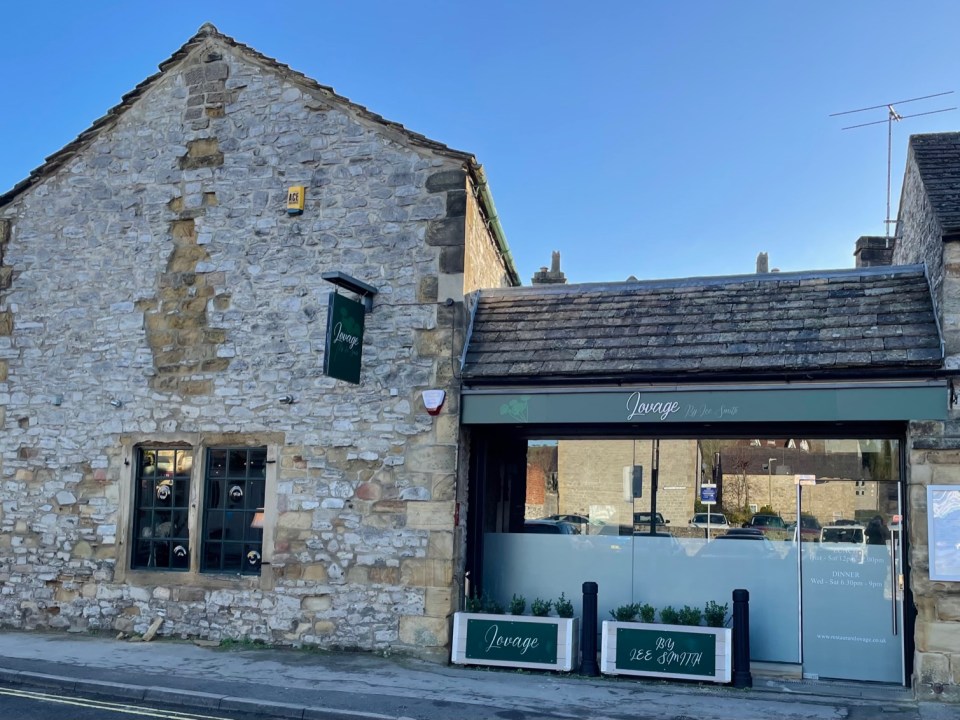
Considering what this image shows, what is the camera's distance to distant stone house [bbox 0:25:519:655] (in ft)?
33.7

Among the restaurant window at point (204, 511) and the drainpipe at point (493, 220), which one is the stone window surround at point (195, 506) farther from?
the drainpipe at point (493, 220)

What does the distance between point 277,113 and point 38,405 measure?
477 centimetres

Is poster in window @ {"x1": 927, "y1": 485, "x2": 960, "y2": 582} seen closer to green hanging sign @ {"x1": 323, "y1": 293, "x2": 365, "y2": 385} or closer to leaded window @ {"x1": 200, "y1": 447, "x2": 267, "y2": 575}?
green hanging sign @ {"x1": 323, "y1": 293, "x2": 365, "y2": 385}

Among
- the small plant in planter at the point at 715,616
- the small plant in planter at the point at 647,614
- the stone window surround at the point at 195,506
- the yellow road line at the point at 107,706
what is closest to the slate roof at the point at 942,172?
the small plant in planter at the point at 715,616

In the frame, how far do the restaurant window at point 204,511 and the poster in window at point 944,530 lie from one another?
23.2ft

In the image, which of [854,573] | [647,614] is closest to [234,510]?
[647,614]

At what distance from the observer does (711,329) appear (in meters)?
9.90

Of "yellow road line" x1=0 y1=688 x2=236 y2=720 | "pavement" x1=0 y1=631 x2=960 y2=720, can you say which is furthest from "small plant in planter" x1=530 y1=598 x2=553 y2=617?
"yellow road line" x1=0 y1=688 x2=236 y2=720

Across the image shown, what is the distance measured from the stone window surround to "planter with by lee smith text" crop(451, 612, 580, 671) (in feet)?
7.76

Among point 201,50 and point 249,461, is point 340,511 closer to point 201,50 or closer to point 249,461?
point 249,461

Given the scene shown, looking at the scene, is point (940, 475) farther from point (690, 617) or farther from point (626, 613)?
point (626, 613)

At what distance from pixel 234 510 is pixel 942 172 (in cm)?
892

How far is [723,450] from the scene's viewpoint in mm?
9859

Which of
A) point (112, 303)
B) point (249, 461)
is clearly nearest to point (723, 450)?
point (249, 461)
